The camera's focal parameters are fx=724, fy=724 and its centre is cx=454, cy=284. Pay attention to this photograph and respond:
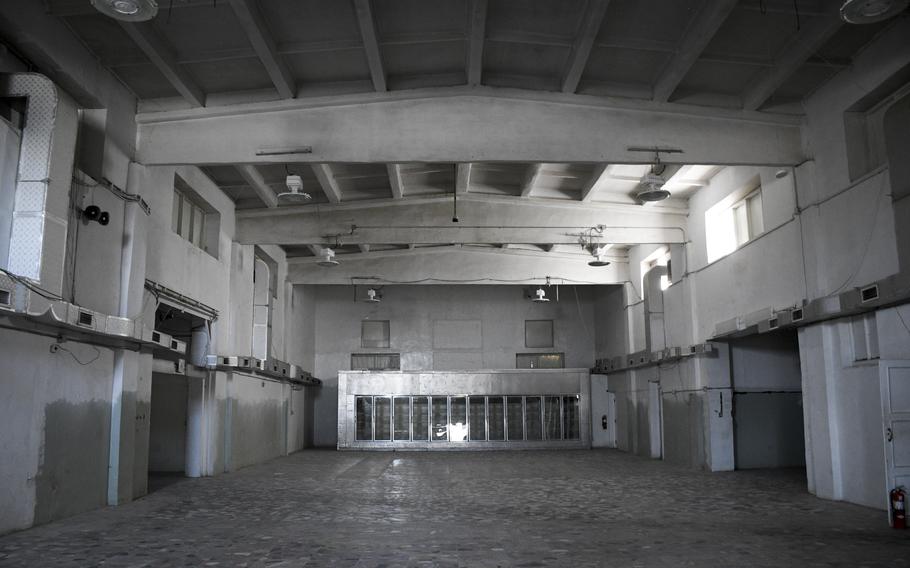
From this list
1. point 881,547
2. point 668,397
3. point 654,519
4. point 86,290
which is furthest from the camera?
point 668,397

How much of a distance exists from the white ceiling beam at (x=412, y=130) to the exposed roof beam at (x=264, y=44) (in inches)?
21.3

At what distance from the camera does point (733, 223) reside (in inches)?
731

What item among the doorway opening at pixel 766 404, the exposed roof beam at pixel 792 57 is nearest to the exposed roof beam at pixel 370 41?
the exposed roof beam at pixel 792 57

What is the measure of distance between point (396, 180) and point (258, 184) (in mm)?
3531

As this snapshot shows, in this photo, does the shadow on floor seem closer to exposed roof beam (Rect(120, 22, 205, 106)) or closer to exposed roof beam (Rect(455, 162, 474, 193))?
exposed roof beam (Rect(120, 22, 205, 106))

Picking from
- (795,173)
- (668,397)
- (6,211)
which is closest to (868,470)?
(795,173)

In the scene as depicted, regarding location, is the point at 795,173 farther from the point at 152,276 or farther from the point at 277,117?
the point at 152,276

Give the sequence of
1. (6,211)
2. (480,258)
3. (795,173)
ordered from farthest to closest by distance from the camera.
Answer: (480,258) < (795,173) < (6,211)

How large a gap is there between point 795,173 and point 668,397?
10.0 m

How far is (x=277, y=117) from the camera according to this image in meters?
13.9

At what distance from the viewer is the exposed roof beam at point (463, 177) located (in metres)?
18.3

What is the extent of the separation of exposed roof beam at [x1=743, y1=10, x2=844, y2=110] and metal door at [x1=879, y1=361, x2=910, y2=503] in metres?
5.17

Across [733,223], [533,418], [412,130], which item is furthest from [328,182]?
[533,418]

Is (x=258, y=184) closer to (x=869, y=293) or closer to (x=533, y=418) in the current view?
(x=869, y=293)
